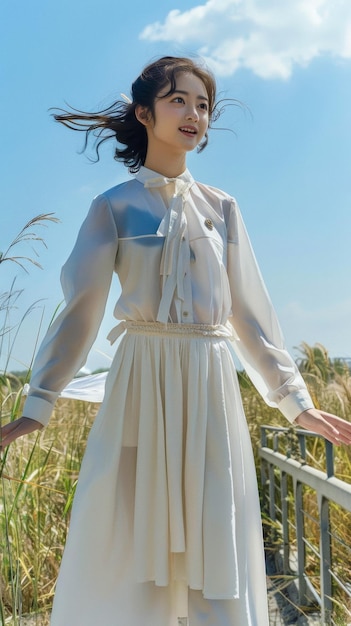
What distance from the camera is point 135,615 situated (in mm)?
1866

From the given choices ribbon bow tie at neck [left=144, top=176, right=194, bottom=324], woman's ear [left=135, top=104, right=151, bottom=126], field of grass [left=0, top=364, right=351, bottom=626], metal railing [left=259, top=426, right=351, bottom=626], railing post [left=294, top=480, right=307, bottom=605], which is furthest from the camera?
railing post [left=294, top=480, right=307, bottom=605]

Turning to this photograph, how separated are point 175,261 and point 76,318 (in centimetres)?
30

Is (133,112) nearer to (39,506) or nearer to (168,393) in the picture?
(168,393)

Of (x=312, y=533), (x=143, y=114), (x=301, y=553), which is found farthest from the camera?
(x=312, y=533)

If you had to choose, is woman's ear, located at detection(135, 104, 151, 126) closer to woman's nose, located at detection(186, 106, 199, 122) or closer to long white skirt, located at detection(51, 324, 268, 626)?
woman's nose, located at detection(186, 106, 199, 122)

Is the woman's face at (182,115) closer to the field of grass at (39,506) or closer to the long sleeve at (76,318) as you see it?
the long sleeve at (76,318)

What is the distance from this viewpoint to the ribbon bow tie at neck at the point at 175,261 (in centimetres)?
196

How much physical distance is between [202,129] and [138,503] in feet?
3.30

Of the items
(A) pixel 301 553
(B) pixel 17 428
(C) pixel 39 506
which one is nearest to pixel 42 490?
(C) pixel 39 506

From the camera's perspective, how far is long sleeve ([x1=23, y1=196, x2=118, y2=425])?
6.70 feet

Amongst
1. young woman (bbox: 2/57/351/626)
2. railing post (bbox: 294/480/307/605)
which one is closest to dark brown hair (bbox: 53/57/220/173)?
young woman (bbox: 2/57/351/626)

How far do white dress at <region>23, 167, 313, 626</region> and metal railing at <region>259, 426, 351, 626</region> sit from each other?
2.37ft

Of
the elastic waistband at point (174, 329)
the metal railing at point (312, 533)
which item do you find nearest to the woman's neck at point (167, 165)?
the elastic waistband at point (174, 329)

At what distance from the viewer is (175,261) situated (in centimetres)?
200
